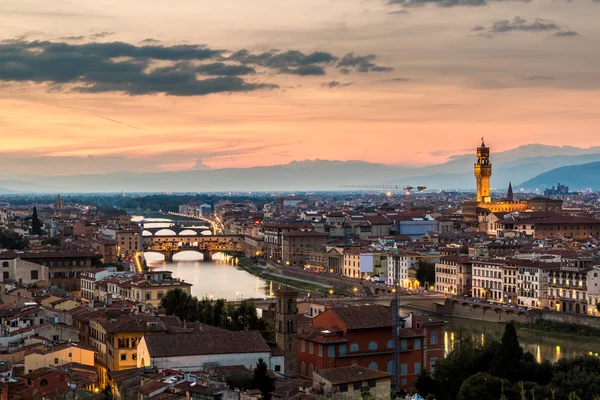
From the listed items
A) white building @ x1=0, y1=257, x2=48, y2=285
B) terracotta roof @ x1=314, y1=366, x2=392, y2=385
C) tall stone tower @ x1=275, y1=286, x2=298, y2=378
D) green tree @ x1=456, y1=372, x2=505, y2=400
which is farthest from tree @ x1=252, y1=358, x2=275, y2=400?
white building @ x1=0, y1=257, x2=48, y2=285

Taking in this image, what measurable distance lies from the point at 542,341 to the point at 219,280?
60.3ft

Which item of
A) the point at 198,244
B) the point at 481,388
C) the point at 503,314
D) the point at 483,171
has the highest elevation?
the point at 483,171

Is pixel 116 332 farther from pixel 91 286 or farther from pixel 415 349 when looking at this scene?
Result: pixel 91 286

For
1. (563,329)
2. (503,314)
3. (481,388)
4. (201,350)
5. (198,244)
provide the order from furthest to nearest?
(198,244) → (503,314) → (563,329) → (201,350) → (481,388)

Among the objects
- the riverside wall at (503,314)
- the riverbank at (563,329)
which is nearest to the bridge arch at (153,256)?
the riverside wall at (503,314)

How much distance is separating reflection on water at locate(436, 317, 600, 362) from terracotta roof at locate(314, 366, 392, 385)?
9.10m

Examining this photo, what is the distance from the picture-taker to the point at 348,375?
13711 mm

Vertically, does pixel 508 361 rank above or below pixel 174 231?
above

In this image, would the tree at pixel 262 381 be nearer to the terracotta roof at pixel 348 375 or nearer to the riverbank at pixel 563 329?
the terracotta roof at pixel 348 375

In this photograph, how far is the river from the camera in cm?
2472

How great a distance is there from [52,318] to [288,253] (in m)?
33.8

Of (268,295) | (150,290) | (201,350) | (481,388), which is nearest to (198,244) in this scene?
(268,295)

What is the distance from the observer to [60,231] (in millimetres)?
59188

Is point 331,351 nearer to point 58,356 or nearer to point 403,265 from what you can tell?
point 58,356
